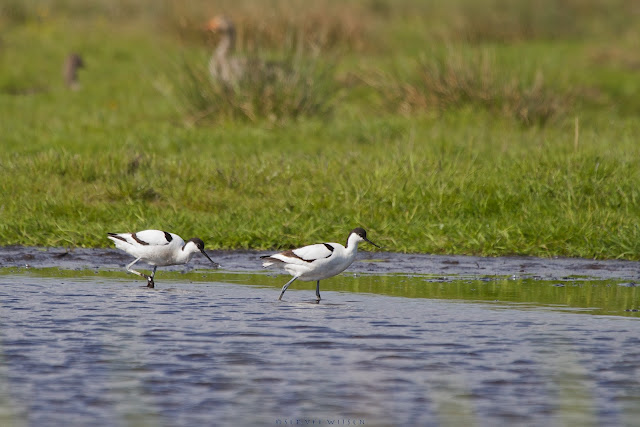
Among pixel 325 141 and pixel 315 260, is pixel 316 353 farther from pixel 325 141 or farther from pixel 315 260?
pixel 325 141

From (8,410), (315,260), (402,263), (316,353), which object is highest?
(402,263)

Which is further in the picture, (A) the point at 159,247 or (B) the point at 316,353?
(A) the point at 159,247

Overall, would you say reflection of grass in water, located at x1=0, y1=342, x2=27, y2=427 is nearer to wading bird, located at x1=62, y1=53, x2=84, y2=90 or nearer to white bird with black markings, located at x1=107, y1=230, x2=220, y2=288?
white bird with black markings, located at x1=107, y1=230, x2=220, y2=288

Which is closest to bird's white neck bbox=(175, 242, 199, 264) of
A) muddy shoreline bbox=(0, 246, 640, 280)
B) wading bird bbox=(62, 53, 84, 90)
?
muddy shoreline bbox=(0, 246, 640, 280)

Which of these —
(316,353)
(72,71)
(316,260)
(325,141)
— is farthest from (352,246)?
(72,71)

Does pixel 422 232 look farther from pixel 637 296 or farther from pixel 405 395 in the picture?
pixel 405 395

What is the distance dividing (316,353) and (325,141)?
10.4 metres

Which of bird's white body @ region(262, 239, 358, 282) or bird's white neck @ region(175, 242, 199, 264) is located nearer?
bird's white body @ region(262, 239, 358, 282)

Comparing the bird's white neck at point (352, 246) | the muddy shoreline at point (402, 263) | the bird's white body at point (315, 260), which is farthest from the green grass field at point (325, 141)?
the bird's white body at point (315, 260)

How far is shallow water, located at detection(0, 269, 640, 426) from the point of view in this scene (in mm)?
5527

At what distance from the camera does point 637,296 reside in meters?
9.02

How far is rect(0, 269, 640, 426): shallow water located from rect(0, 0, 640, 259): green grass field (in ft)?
6.89

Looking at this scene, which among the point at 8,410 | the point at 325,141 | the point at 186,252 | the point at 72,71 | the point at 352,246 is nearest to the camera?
the point at 8,410

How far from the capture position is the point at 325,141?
17.0 metres
